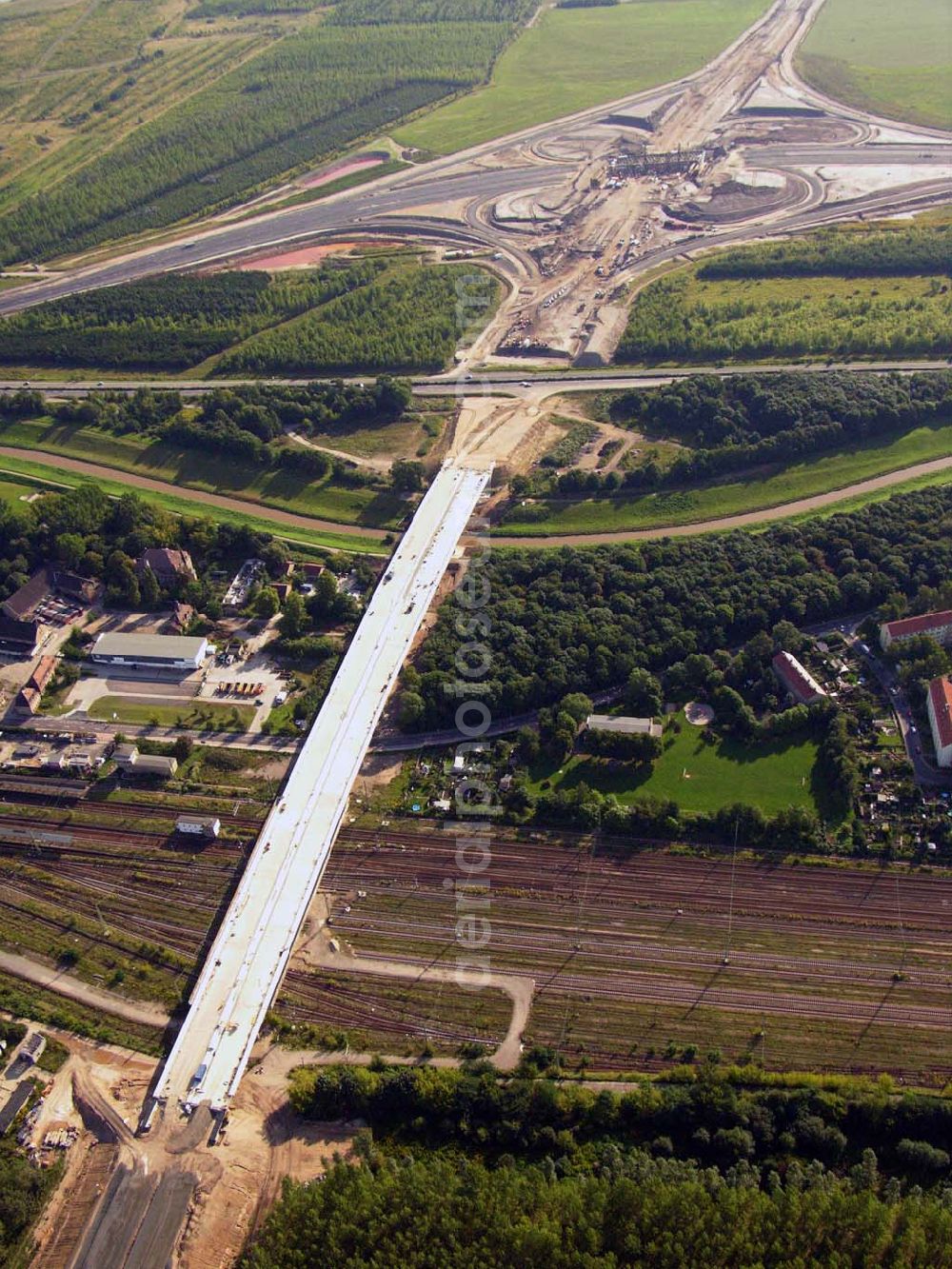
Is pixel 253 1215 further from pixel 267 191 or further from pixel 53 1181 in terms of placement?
pixel 267 191

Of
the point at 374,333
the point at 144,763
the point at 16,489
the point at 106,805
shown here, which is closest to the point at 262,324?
the point at 374,333

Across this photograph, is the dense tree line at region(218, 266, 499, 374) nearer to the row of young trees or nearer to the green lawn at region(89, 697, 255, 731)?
the row of young trees

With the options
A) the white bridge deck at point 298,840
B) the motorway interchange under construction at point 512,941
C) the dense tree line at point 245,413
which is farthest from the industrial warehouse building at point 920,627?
the dense tree line at point 245,413

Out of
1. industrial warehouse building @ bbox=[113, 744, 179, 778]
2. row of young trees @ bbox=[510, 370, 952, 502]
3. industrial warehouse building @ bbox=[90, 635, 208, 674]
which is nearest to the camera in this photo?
industrial warehouse building @ bbox=[113, 744, 179, 778]

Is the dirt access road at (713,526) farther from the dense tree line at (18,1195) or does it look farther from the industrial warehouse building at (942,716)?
the dense tree line at (18,1195)

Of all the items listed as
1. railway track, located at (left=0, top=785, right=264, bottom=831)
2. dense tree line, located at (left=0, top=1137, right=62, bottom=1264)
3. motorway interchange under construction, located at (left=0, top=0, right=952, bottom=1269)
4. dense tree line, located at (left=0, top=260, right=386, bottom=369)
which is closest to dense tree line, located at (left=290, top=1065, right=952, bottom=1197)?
motorway interchange under construction, located at (left=0, top=0, right=952, bottom=1269)

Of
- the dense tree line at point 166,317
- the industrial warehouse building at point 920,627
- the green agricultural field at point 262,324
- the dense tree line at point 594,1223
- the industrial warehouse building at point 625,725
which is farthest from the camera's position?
the dense tree line at point 166,317

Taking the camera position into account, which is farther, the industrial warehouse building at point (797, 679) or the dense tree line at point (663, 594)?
the dense tree line at point (663, 594)
